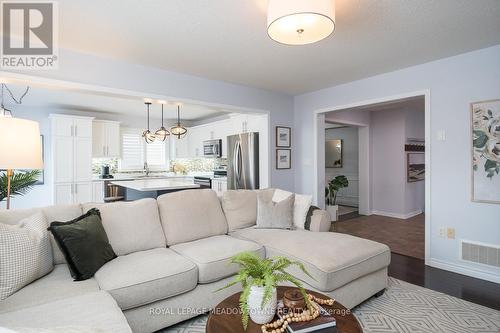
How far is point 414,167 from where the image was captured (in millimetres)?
6070

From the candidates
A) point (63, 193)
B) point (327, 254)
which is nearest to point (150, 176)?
point (63, 193)

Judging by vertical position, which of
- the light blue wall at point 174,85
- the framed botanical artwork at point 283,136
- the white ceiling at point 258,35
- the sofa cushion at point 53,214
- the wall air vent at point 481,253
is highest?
the white ceiling at point 258,35

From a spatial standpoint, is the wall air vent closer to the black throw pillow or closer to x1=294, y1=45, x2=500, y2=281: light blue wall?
x1=294, y1=45, x2=500, y2=281: light blue wall

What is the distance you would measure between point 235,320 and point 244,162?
369 cm

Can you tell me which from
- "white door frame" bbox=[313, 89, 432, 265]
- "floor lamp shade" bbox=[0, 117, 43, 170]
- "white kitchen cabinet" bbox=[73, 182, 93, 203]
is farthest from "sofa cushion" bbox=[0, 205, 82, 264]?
"white kitchen cabinet" bbox=[73, 182, 93, 203]

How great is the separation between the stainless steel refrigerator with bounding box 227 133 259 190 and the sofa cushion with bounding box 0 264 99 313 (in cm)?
325

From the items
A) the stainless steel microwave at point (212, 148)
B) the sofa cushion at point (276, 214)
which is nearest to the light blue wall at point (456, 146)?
the sofa cushion at point (276, 214)

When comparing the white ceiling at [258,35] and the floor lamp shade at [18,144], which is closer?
the floor lamp shade at [18,144]

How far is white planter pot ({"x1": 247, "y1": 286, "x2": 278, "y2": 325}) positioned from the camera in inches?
51.8

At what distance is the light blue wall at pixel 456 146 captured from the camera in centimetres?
292

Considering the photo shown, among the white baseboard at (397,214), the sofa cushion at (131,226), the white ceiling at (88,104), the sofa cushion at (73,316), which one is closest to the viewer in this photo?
the sofa cushion at (73,316)

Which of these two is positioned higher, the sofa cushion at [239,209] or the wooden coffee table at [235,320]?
the sofa cushion at [239,209]

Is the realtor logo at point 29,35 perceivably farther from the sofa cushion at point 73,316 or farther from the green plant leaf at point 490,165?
the green plant leaf at point 490,165

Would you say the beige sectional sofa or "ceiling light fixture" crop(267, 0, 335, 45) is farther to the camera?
"ceiling light fixture" crop(267, 0, 335, 45)
